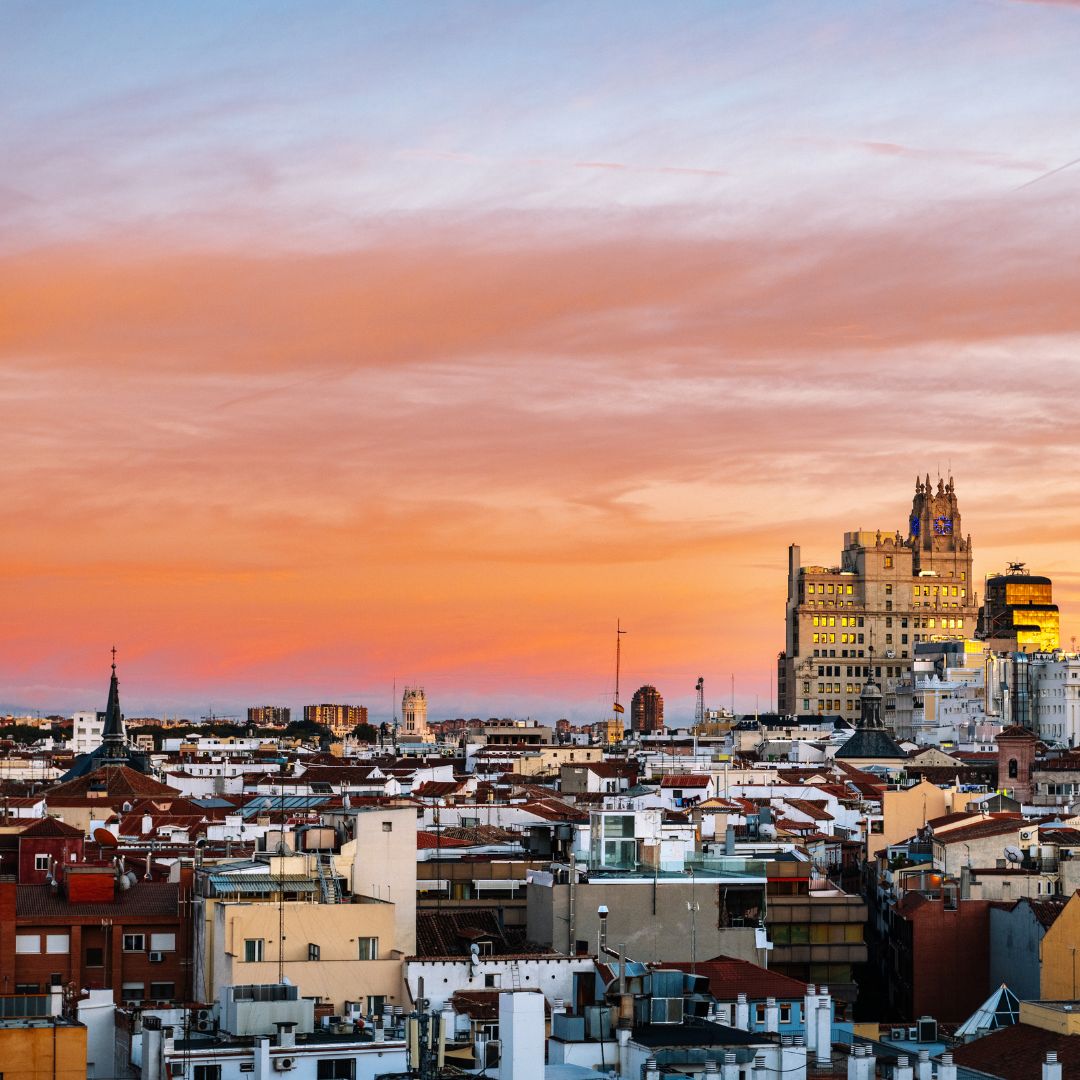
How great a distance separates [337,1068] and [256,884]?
16.9m

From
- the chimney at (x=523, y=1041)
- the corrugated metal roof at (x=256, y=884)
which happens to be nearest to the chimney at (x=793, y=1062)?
the chimney at (x=523, y=1041)

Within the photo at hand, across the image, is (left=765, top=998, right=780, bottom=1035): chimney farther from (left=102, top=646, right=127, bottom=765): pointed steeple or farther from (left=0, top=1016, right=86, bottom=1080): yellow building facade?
(left=102, top=646, right=127, bottom=765): pointed steeple

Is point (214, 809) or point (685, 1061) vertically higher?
point (214, 809)

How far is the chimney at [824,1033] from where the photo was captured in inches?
1542

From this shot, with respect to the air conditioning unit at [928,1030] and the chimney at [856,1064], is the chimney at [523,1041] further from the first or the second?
the air conditioning unit at [928,1030]

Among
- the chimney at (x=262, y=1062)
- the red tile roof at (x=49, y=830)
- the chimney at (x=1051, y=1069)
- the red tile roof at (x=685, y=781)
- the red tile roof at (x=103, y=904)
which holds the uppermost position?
the red tile roof at (x=685, y=781)

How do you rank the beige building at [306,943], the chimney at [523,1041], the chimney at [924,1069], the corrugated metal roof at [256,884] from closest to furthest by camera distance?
the chimney at [523,1041] → the chimney at [924,1069] → the beige building at [306,943] → the corrugated metal roof at [256,884]

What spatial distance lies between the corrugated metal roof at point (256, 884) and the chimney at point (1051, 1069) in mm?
17942

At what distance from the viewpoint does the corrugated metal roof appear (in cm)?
5100

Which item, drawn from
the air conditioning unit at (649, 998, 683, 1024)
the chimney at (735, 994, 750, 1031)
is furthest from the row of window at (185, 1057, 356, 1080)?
the chimney at (735, 994, 750, 1031)

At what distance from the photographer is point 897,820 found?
103 meters

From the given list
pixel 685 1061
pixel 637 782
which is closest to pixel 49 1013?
pixel 685 1061

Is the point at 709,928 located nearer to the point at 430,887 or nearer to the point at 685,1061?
the point at 430,887

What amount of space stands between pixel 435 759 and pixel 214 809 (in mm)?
73199
